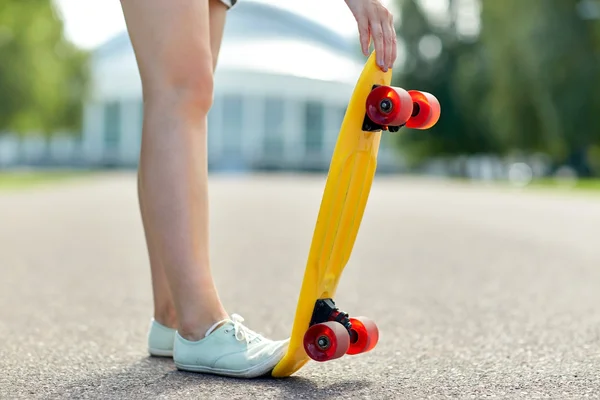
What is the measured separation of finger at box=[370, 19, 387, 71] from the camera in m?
2.12

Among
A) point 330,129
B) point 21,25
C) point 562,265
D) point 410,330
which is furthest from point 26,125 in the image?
point 330,129

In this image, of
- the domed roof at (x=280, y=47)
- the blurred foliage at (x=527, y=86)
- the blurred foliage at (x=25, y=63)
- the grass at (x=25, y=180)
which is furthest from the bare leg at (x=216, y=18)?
the domed roof at (x=280, y=47)

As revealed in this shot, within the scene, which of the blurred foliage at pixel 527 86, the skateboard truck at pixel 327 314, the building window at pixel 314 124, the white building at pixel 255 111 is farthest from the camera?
the building window at pixel 314 124

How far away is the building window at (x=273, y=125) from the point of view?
60.7 meters

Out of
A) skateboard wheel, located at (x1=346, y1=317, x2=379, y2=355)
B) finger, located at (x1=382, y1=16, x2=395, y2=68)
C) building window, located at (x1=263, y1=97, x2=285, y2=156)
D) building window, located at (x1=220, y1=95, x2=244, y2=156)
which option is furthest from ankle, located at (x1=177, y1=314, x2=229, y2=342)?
building window, located at (x1=220, y1=95, x2=244, y2=156)

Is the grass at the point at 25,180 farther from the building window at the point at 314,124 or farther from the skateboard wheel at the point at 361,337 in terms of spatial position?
the building window at the point at 314,124

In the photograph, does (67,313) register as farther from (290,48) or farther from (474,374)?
(290,48)

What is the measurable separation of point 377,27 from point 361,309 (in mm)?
1858

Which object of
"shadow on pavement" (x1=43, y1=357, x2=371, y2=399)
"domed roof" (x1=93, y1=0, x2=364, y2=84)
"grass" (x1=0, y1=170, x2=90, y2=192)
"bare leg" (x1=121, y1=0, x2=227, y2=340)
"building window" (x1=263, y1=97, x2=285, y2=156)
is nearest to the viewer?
"shadow on pavement" (x1=43, y1=357, x2=371, y2=399)

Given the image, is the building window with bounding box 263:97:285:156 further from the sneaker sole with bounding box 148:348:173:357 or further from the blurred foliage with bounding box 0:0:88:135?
the sneaker sole with bounding box 148:348:173:357

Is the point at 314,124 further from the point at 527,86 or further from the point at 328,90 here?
the point at 527,86

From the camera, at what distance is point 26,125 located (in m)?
29.8

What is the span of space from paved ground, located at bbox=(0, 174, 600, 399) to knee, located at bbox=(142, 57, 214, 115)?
63 cm

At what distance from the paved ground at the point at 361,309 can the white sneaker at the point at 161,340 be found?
0.13ft
